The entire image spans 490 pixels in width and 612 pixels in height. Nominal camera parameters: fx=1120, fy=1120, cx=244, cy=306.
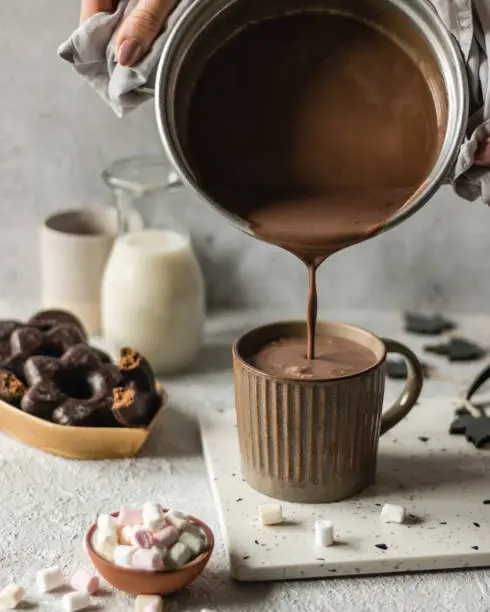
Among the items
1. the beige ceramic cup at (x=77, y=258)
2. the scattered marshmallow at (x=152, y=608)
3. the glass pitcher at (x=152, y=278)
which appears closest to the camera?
the scattered marshmallow at (x=152, y=608)

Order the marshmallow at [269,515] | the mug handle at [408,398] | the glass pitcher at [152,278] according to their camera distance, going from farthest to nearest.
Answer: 1. the glass pitcher at [152,278]
2. the mug handle at [408,398]
3. the marshmallow at [269,515]

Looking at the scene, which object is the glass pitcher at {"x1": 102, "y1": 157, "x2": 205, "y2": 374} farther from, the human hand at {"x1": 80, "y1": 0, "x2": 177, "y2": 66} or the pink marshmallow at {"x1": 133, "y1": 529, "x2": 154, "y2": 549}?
the pink marshmallow at {"x1": 133, "y1": 529, "x2": 154, "y2": 549}

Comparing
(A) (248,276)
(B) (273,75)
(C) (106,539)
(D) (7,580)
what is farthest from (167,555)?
(A) (248,276)

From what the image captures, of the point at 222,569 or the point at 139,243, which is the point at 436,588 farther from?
the point at 139,243

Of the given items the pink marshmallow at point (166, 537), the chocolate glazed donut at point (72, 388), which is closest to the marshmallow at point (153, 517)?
the pink marshmallow at point (166, 537)

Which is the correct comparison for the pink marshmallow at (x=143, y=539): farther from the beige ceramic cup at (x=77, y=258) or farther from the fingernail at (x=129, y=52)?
the beige ceramic cup at (x=77, y=258)

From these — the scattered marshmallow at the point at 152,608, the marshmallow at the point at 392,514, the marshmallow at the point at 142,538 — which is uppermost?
the marshmallow at the point at 142,538

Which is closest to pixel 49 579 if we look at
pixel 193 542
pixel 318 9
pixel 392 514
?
pixel 193 542
